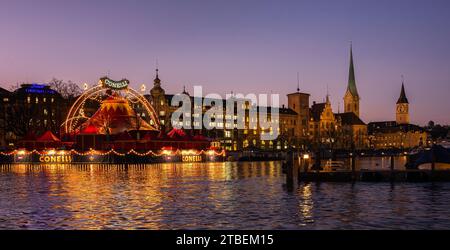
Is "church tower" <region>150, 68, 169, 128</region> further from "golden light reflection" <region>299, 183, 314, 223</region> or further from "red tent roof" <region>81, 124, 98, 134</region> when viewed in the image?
"golden light reflection" <region>299, 183, 314, 223</region>

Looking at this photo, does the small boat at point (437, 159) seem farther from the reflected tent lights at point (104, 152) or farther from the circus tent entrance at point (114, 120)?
the circus tent entrance at point (114, 120)

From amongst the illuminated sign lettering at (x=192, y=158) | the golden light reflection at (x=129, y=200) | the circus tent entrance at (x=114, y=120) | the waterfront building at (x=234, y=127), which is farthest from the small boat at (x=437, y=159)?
the waterfront building at (x=234, y=127)

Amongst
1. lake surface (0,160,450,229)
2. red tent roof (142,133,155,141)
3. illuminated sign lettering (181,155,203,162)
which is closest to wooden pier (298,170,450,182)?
lake surface (0,160,450,229)

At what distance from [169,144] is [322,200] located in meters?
61.5

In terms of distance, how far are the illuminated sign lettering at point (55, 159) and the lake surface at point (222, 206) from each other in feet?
151

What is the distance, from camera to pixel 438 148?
53.2m

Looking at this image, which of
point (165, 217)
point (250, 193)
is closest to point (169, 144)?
point (250, 193)

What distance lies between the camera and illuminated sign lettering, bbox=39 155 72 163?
283 ft

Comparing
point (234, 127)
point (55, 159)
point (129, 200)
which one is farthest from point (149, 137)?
point (234, 127)
